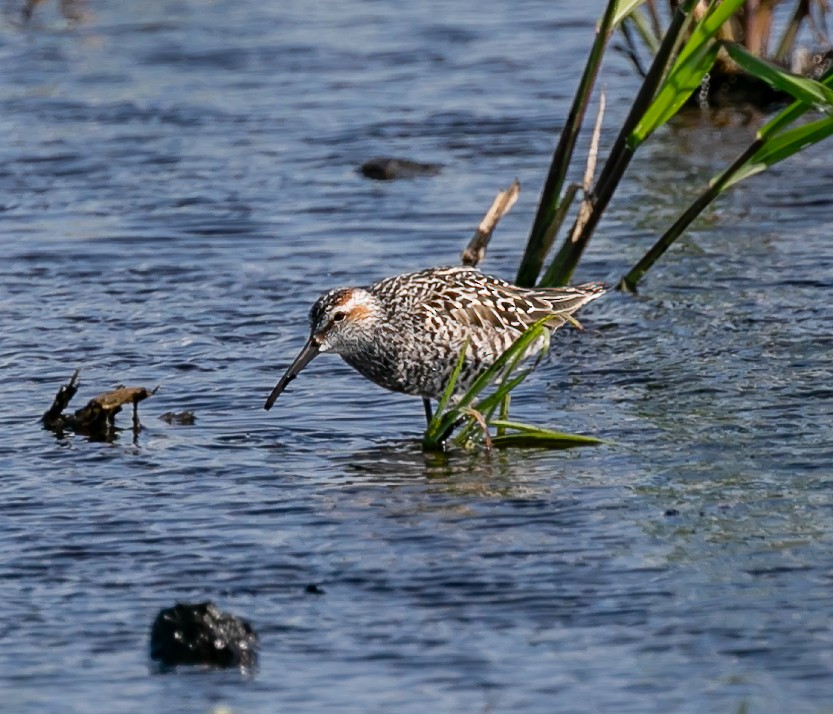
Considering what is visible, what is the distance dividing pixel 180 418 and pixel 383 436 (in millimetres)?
1090

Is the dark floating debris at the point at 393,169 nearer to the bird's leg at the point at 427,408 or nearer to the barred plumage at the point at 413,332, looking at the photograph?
the barred plumage at the point at 413,332

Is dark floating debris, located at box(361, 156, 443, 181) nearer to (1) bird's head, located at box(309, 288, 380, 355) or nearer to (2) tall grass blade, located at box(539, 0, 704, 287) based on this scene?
(2) tall grass blade, located at box(539, 0, 704, 287)

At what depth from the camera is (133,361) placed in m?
10.6

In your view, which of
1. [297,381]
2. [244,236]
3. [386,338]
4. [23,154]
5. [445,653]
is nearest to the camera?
[445,653]

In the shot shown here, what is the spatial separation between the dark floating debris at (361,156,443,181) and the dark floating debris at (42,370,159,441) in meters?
5.67

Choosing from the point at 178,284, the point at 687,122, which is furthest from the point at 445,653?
the point at 687,122

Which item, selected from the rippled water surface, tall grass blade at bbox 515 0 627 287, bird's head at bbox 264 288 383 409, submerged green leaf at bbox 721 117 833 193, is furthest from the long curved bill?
submerged green leaf at bbox 721 117 833 193

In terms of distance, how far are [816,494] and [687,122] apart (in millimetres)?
8471

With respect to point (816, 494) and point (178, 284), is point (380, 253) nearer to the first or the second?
point (178, 284)

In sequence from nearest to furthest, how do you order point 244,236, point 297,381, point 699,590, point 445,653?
point 445,653 < point 699,590 < point 297,381 < point 244,236

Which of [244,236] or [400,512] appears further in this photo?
[244,236]

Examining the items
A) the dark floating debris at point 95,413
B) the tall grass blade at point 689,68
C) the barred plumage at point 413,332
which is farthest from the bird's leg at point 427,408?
the tall grass blade at point 689,68

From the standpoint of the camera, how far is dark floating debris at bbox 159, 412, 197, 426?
9445 millimetres

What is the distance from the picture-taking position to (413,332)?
923 centimetres
